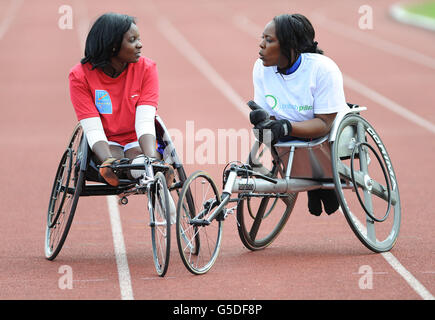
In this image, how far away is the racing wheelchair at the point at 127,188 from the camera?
5891 millimetres

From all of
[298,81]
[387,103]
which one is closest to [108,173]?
[298,81]

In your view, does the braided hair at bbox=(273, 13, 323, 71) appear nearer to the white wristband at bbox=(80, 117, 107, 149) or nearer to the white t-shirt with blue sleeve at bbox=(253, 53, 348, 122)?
the white t-shirt with blue sleeve at bbox=(253, 53, 348, 122)

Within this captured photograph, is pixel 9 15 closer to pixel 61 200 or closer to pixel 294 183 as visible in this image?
pixel 61 200

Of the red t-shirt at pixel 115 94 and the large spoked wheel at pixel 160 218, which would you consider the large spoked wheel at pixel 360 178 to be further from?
the red t-shirt at pixel 115 94

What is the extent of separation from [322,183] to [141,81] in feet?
4.87

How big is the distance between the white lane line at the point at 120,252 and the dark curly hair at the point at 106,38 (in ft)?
4.59

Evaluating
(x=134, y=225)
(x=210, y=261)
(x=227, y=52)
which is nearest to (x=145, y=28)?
(x=227, y=52)

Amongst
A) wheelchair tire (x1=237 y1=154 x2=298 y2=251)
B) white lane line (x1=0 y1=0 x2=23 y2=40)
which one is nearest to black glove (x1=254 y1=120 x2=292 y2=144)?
wheelchair tire (x1=237 y1=154 x2=298 y2=251)

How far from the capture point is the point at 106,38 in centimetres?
636

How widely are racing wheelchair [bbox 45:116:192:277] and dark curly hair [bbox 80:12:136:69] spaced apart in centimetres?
56

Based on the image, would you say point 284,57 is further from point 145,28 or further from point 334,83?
point 145,28

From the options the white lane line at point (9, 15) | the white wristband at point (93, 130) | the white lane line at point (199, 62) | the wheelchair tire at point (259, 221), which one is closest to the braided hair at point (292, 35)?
the wheelchair tire at point (259, 221)

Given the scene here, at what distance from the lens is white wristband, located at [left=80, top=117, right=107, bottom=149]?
633 centimetres

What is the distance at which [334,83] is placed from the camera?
6312 millimetres
